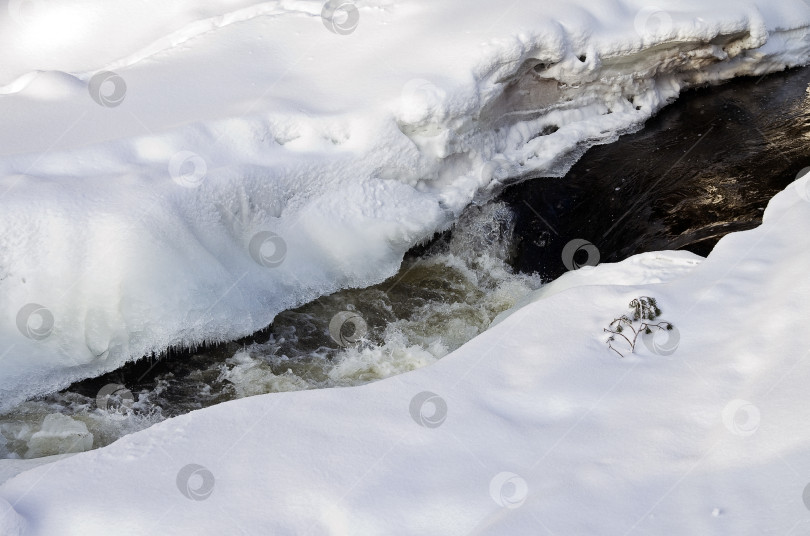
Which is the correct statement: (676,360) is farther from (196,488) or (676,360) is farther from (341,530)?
(196,488)

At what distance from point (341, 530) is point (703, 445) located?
1536 mm

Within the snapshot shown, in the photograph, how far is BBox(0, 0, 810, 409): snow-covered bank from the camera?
5.20m

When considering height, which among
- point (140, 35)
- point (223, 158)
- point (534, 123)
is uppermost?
point (140, 35)

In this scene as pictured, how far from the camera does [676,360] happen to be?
3.91 metres

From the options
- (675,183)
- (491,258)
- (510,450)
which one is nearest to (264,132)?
(491,258)

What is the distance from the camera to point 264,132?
244 inches

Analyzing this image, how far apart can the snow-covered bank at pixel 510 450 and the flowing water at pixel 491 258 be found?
1.54 metres

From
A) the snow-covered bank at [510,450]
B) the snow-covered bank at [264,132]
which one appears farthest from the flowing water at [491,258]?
the snow-covered bank at [510,450]

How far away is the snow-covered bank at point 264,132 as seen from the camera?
5199 mm

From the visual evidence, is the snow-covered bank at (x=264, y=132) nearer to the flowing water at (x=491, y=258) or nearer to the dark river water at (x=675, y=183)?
the flowing water at (x=491, y=258)

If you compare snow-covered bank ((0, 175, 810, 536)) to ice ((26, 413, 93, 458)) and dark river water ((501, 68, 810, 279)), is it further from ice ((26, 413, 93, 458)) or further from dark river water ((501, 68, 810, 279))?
dark river water ((501, 68, 810, 279))

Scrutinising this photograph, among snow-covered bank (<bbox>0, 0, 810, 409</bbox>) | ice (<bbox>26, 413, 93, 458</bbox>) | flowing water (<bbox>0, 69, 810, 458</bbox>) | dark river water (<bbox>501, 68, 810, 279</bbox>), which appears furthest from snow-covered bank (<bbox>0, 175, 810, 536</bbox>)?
dark river water (<bbox>501, 68, 810, 279</bbox>)

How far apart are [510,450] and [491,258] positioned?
3.19m

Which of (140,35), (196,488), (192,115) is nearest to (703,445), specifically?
(196,488)
